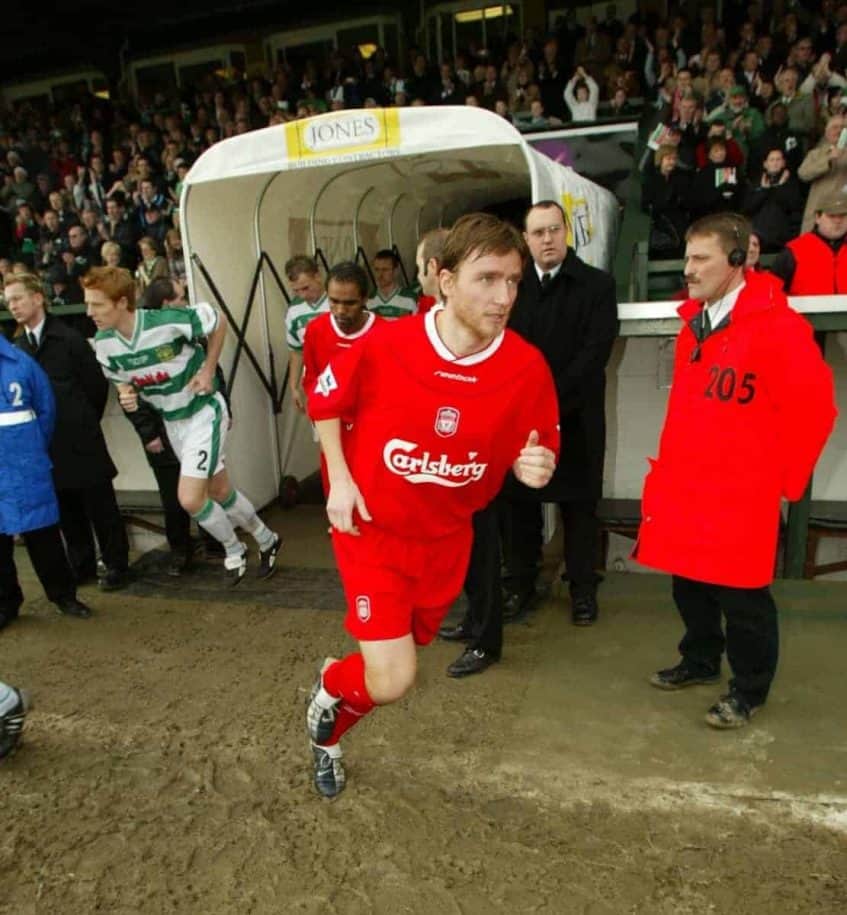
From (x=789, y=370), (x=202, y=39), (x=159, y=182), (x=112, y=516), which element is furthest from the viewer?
(x=202, y=39)

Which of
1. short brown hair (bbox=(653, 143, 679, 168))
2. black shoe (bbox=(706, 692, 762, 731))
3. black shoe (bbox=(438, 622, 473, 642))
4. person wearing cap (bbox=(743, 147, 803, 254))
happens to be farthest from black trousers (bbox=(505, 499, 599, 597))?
short brown hair (bbox=(653, 143, 679, 168))

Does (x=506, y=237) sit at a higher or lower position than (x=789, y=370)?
higher

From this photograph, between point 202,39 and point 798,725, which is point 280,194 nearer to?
point 798,725

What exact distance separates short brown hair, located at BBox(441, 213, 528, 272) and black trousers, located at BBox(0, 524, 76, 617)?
11.4 feet

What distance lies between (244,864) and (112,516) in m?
3.28

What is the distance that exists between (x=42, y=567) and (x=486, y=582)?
288cm

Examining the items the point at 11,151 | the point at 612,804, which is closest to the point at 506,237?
the point at 612,804

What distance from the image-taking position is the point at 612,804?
9.25 feet

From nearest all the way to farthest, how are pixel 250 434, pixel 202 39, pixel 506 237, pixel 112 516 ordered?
pixel 506 237 < pixel 112 516 < pixel 250 434 < pixel 202 39

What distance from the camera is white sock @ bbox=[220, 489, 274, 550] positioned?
5117mm

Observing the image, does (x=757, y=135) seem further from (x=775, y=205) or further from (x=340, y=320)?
(x=340, y=320)

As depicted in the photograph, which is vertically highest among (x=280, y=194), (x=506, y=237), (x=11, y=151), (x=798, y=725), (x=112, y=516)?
(x=11, y=151)

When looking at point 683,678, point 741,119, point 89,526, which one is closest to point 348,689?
point 683,678

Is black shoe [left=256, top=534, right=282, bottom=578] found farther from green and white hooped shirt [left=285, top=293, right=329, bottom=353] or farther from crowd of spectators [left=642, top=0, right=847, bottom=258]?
crowd of spectators [left=642, top=0, right=847, bottom=258]
